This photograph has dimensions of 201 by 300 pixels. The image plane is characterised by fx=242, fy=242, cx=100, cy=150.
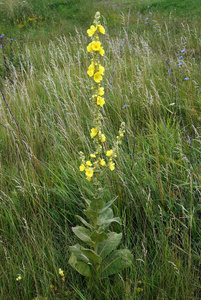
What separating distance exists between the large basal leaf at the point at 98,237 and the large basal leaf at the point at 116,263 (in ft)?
0.47

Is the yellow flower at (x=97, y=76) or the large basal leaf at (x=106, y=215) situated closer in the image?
the yellow flower at (x=97, y=76)

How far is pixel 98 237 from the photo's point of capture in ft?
4.61

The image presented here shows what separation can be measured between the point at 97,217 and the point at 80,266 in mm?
305

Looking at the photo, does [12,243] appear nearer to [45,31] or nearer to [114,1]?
[45,31]

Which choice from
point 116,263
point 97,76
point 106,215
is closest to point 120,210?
point 106,215

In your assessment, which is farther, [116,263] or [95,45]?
[116,263]

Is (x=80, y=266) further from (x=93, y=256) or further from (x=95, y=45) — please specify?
(x=95, y=45)

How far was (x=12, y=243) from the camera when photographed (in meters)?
1.71

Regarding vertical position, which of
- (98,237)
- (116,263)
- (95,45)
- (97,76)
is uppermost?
(95,45)

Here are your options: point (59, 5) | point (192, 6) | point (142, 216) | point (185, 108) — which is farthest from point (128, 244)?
point (59, 5)

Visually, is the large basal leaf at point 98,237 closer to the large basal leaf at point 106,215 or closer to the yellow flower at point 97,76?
the large basal leaf at point 106,215

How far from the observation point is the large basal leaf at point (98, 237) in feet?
4.48

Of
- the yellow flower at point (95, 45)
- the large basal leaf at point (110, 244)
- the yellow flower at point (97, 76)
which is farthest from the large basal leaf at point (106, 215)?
the yellow flower at point (95, 45)

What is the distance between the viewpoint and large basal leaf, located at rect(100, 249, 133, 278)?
4.69ft
